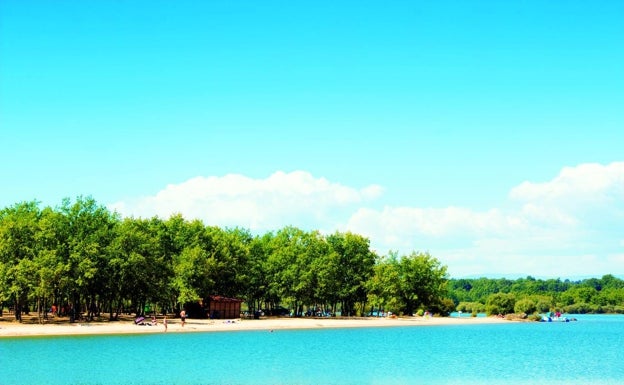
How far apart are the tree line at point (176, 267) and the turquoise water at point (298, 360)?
50.4 feet

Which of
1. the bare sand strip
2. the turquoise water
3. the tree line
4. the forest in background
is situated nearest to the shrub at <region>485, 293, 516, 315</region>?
the forest in background

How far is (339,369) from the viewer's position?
50688 mm

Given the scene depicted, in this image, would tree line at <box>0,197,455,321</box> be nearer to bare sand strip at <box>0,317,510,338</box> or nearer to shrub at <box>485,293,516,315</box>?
bare sand strip at <box>0,317,510,338</box>

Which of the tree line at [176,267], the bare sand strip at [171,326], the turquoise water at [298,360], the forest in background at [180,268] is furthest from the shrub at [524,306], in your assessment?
the turquoise water at [298,360]

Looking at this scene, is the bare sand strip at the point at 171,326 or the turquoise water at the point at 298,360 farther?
the bare sand strip at the point at 171,326

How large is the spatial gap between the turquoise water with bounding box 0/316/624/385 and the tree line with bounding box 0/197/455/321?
1537 cm

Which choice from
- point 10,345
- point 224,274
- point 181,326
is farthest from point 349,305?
point 10,345

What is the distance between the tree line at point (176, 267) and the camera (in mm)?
89188

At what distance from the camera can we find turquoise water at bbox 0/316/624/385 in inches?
1780

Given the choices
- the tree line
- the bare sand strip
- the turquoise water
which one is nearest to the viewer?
the turquoise water

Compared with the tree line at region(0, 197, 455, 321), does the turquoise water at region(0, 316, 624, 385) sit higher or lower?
lower

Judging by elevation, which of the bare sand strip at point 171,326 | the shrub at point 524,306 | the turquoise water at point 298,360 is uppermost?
the shrub at point 524,306

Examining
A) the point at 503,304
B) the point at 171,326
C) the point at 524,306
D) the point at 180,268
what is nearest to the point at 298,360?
the point at 171,326

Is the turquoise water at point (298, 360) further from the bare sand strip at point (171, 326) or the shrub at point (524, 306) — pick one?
the shrub at point (524, 306)
